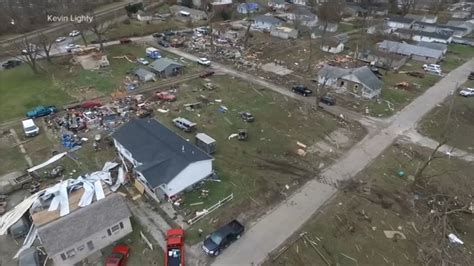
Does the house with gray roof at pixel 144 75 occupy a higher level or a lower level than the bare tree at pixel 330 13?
lower

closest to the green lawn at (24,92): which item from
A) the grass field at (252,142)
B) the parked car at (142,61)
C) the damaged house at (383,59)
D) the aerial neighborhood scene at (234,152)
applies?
the aerial neighborhood scene at (234,152)

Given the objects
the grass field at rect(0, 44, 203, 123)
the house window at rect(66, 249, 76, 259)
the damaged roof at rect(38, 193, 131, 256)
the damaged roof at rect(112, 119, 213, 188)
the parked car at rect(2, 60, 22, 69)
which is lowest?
the parked car at rect(2, 60, 22, 69)

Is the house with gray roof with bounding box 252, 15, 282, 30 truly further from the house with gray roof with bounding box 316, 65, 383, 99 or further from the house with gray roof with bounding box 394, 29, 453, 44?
the house with gray roof with bounding box 316, 65, 383, 99

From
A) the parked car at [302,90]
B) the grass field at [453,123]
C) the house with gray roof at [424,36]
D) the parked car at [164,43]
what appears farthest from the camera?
the house with gray roof at [424,36]

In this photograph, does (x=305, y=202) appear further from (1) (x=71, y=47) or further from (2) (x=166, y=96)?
(1) (x=71, y=47)

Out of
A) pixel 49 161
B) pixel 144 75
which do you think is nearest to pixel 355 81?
pixel 144 75

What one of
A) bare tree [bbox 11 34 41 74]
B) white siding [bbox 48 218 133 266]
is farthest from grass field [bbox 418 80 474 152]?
bare tree [bbox 11 34 41 74]

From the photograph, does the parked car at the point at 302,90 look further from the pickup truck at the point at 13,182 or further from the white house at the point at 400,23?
the white house at the point at 400,23

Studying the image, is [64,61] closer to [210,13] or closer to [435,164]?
[210,13]
